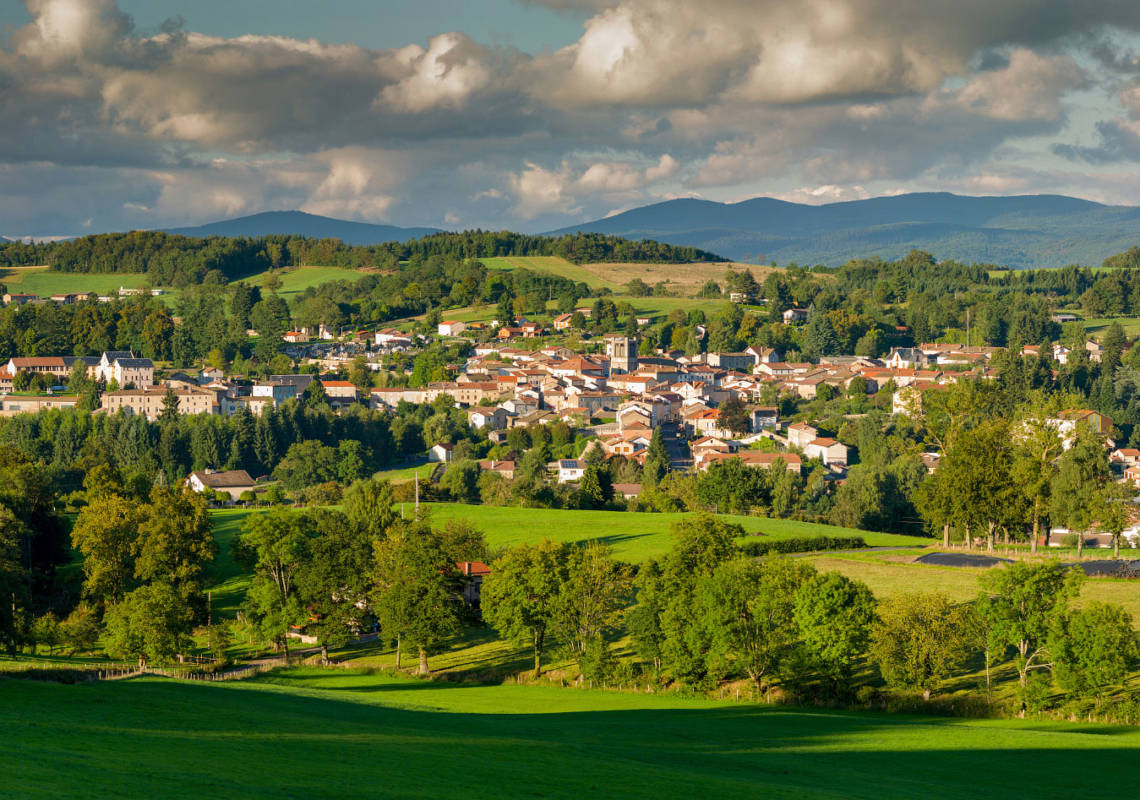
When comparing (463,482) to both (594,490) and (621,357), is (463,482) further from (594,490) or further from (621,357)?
(621,357)

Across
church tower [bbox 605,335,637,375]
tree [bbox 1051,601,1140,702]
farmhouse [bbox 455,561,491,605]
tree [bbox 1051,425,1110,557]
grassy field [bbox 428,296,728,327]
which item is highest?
grassy field [bbox 428,296,728,327]

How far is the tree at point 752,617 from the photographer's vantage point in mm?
32375

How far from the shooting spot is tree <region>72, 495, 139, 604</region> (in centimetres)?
4469

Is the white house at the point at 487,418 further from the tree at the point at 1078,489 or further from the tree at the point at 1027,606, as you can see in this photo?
the tree at the point at 1027,606

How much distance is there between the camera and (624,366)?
143125 mm

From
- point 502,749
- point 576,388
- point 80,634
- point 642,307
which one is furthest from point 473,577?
point 642,307

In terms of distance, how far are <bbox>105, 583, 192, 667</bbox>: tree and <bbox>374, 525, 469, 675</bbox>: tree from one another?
687cm

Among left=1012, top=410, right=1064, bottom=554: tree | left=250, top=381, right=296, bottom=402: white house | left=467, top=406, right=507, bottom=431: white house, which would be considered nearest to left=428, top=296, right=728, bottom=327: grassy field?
left=250, top=381, right=296, bottom=402: white house

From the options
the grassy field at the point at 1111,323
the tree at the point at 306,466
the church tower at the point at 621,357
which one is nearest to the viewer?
the tree at the point at 306,466

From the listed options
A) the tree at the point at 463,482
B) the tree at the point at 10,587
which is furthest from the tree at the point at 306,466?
the tree at the point at 10,587

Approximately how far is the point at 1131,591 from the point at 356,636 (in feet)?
93.6

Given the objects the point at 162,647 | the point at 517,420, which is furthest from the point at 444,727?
the point at 517,420

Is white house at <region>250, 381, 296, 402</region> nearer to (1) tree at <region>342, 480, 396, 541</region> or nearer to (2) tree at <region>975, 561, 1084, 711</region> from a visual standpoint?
(1) tree at <region>342, 480, 396, 541</region>

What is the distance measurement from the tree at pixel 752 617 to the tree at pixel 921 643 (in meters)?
2.70
